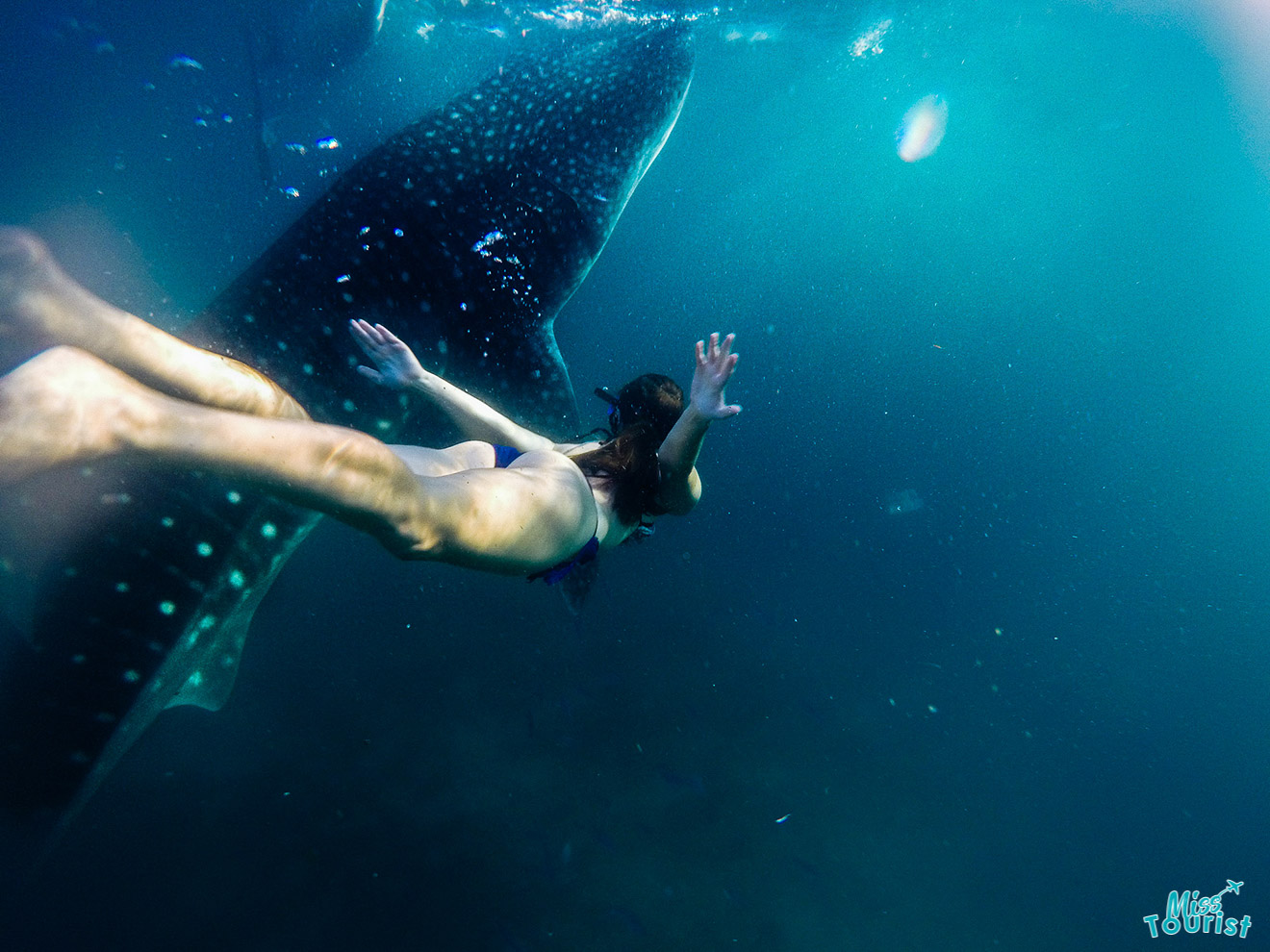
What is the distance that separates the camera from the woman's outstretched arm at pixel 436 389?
335 cm

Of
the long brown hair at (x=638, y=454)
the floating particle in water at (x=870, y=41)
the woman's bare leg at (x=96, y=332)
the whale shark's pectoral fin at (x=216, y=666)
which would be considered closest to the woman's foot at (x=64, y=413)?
the woman's bare leg at (x=96, y=332)

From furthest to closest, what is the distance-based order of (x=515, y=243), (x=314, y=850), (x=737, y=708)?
(x=737, y=708) < (x=314, y=850) < (x=515, y=243)

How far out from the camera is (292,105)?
1376 cm

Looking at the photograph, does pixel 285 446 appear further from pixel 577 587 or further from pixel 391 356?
pixel 577 587

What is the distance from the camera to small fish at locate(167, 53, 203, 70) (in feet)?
39.7

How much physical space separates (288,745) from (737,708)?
576cm

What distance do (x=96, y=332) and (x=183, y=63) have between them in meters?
16.1

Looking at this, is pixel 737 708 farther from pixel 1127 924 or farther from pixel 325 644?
pixel 1127 924

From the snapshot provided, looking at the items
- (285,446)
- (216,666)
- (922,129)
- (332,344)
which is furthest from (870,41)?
(216,666)

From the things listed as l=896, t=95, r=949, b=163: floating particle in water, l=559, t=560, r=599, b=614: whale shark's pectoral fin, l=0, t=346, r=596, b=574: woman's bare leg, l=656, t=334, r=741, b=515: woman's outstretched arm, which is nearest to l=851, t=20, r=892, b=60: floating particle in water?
l=896, t=95, r=949, b=163: floating particle in water

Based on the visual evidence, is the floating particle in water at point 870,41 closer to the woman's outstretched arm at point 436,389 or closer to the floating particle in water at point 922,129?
the floating particle in water at point 922,129

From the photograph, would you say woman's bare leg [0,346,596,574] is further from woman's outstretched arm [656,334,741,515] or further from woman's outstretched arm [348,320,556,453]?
woman's outstretched arm [348,320,556,453]

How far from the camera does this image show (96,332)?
1783 mm

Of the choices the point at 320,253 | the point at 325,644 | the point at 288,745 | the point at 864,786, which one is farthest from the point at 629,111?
the point at 864,786
